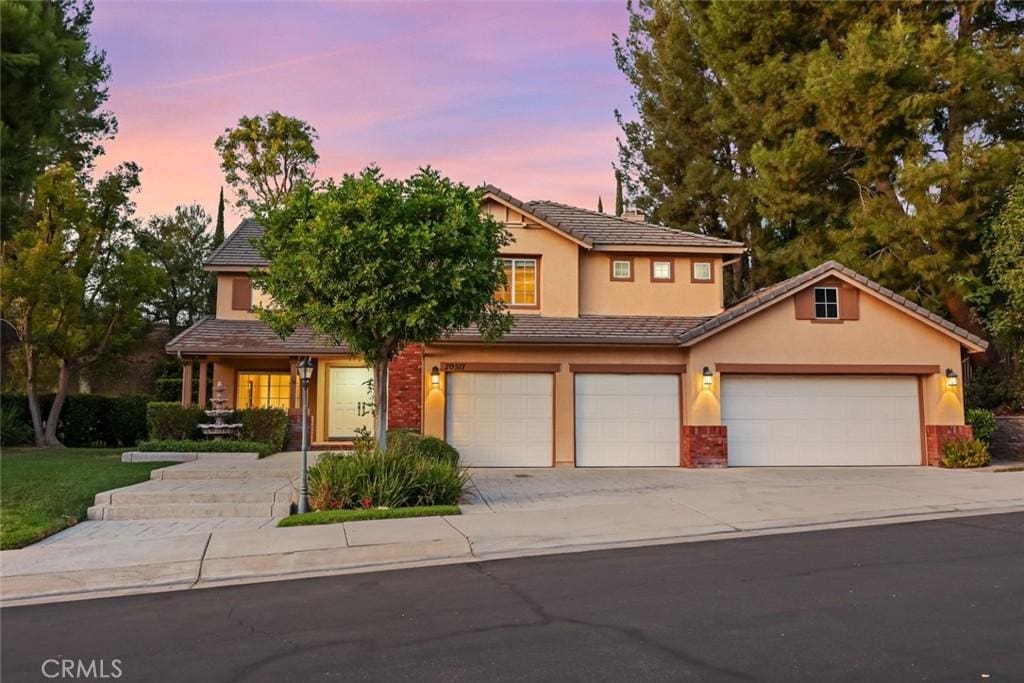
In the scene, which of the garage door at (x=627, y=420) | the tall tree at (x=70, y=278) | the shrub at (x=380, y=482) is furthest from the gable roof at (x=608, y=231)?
the tall tree at (x=70, y=278)

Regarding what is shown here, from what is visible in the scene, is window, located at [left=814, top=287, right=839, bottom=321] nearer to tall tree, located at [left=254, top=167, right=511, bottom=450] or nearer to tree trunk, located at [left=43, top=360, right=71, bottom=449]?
tall tree, located at [left=254, top=167, right=511, bottom=450]

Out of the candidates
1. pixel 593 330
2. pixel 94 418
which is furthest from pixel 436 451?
pixel 94 418

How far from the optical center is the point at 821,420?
16.9m

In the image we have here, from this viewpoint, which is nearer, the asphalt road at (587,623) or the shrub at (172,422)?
the asphalt road at (587,623)

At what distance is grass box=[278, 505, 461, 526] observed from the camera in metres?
9.73

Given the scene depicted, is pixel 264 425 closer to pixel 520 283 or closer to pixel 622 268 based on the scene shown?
pixel 520 283

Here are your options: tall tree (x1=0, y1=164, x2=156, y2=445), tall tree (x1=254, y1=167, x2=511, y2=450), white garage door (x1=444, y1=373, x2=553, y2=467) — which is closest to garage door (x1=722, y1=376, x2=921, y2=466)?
white garage door (x1=444, y1=373, x2=553, y2=467)

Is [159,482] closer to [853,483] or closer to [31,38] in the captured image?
[31,38]

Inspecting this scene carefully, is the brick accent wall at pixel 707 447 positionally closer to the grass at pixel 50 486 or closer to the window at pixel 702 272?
the window at pixel 702 272

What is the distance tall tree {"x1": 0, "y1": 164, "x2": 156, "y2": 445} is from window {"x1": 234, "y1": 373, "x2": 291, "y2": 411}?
3.86 m

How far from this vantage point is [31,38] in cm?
1172

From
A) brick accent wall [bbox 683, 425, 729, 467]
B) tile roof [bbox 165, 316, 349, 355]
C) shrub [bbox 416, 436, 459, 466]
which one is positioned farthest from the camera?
tile roof [bbox 165, 316, 349, 355]

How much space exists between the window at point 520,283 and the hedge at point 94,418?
1194 centimetres

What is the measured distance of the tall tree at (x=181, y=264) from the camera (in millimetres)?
32375
